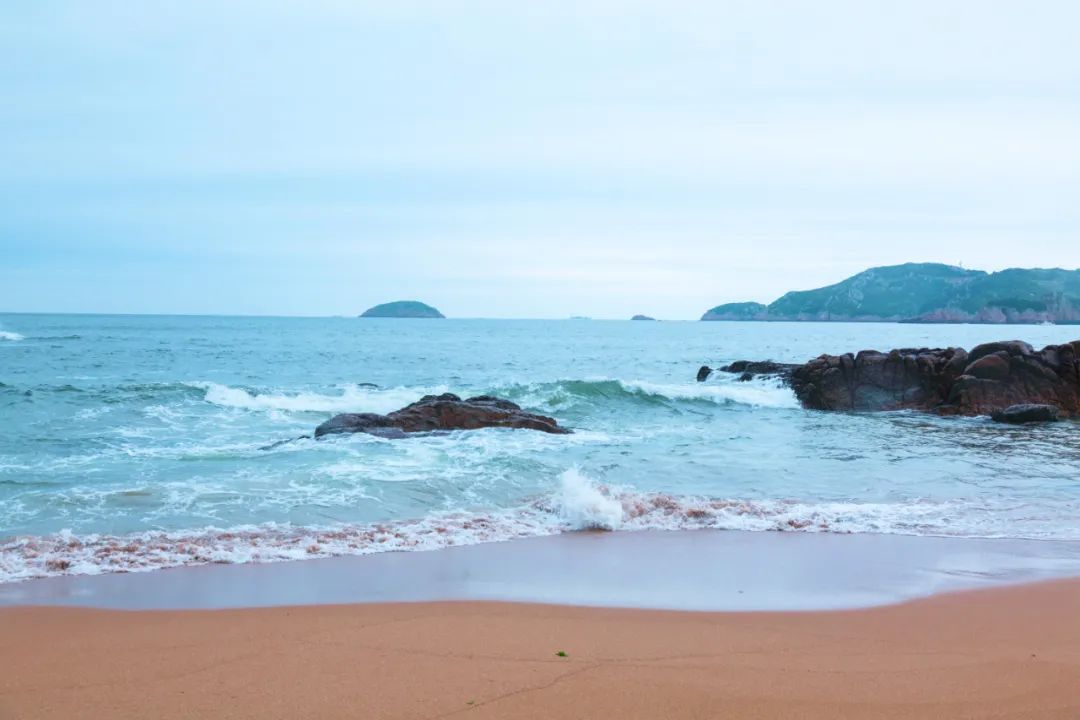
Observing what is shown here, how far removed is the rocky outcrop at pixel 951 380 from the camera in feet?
70.0

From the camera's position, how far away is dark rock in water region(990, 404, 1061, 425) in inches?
775

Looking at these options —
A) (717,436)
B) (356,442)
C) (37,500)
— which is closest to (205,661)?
A: (37,500)

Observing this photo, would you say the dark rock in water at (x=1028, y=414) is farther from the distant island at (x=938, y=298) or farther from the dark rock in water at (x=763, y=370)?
the distant island at (x=938, y=298)

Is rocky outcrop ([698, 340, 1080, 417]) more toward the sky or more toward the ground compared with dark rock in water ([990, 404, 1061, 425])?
more toward the sky

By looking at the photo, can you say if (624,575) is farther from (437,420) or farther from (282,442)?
(437,420)

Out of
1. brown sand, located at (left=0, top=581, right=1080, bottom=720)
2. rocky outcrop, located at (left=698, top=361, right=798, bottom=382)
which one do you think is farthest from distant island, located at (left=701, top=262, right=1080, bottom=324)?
brown sand, located at (left=0, top=581, right=1080, bottom=720)

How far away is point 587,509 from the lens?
385 inches

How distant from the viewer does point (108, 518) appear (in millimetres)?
9695

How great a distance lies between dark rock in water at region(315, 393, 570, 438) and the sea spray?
6943mm

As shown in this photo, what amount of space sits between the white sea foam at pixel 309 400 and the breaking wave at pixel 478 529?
13.8 metres

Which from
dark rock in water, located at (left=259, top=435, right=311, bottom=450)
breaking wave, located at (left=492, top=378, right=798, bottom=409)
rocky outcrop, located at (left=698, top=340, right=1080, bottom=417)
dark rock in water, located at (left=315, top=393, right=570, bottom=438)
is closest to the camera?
dark rock in water, located at (left=259, top=435, right=311, bottom=450)

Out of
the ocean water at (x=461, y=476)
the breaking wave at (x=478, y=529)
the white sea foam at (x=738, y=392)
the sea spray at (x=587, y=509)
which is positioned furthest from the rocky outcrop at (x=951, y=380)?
the sea spray at (x=587, y=509)

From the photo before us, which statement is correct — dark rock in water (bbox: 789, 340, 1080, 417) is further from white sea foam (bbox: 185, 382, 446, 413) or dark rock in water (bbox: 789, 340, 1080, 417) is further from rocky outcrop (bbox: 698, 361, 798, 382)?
white sea foam (bbox: 185, 382, 446, 413)

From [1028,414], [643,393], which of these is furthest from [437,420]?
[1028,414]
